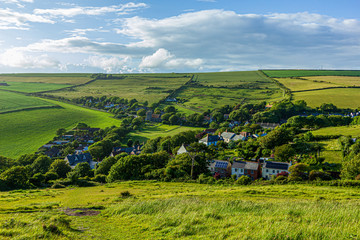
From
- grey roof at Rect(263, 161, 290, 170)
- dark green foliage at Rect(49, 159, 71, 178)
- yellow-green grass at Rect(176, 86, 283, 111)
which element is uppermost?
yellow-green grass at Rect(176, 86, 283, 111)

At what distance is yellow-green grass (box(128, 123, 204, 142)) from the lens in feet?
364

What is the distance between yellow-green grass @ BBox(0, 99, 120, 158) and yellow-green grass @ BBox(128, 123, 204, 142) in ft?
70.2

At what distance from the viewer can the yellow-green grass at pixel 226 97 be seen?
162m

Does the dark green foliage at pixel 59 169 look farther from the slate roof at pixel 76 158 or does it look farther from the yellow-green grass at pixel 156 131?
the yellow-green grass at pixel 156 131

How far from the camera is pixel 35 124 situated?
118 metres

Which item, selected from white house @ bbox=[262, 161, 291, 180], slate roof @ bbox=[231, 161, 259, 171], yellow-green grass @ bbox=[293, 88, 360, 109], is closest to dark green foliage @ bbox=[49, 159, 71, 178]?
slate roof @ bbox=[231, 161, 259, 171]

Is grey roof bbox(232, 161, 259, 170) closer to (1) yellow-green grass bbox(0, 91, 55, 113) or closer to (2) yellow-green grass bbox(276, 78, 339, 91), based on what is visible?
(1) yellow-green grass bbox(0, 91, 55, 113)

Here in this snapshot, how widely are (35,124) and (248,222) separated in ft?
444

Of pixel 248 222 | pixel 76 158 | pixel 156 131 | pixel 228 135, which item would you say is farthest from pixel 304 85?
pixel 248 222

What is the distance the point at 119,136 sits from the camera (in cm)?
10881

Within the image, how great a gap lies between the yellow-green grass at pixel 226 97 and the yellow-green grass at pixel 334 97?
1740cm

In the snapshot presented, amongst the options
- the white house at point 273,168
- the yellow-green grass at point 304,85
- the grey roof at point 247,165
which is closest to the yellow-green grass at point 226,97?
the yellow-green grass at point 304,85

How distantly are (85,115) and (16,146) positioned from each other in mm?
57684

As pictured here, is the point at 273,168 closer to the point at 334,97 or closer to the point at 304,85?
the point at 334,97
